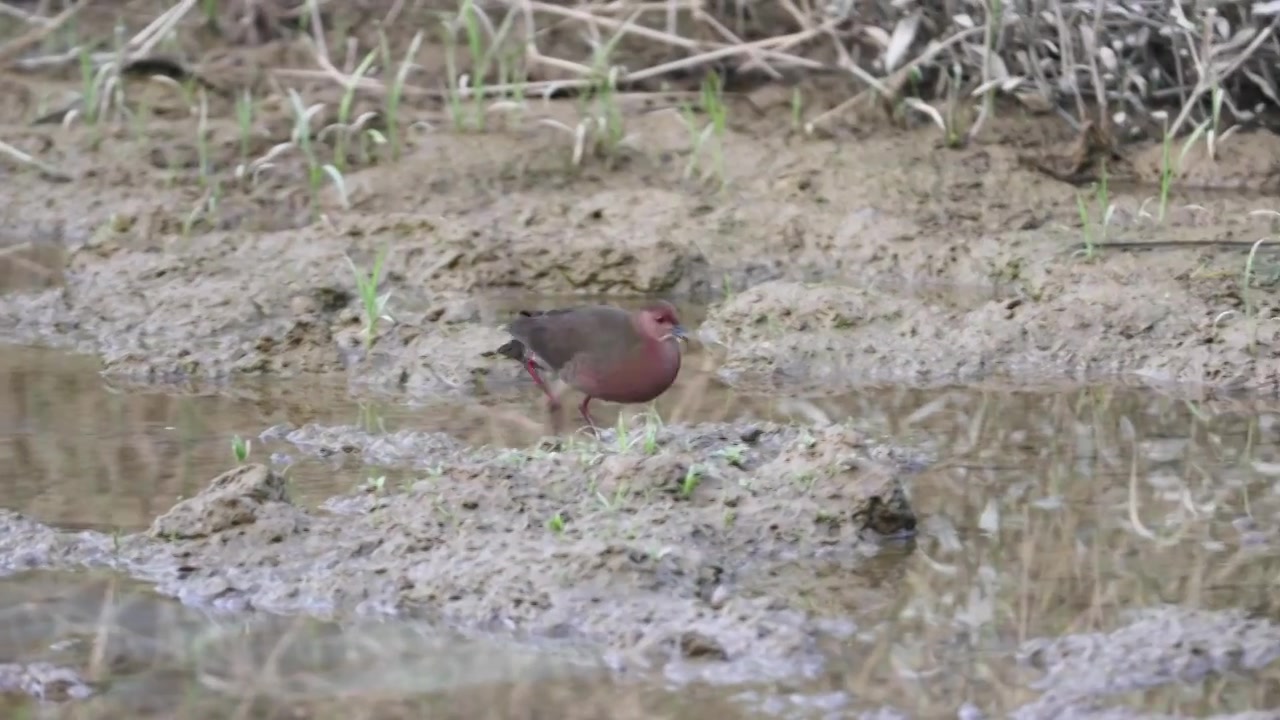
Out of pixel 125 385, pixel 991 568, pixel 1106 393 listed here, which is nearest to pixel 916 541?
pixel 991 568

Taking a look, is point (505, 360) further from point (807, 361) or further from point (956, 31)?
point (956, 31)

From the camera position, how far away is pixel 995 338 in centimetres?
664

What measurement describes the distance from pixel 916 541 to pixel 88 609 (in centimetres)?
183

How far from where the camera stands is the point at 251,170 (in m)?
8.99

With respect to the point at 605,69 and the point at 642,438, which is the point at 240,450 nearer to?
the point at 642,438

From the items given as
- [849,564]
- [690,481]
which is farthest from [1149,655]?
[690,481]

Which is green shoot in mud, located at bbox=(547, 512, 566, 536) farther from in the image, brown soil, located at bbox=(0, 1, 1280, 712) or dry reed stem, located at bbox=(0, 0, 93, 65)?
dry reed stem, located at bbox=(0, 0, 93, 65)

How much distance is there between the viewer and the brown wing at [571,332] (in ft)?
18.3

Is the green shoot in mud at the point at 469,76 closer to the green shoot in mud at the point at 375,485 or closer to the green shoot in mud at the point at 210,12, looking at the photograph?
the green shoot in mud at the point at 210,12

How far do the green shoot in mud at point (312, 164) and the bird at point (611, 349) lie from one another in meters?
2.86

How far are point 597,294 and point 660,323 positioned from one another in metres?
2.12

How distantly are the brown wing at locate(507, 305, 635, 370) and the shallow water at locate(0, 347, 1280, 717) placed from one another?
252mm

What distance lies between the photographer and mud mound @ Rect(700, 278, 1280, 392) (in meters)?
6.43

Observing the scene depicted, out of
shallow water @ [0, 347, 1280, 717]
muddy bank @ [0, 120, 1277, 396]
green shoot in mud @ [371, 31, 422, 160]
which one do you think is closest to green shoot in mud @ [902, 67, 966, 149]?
muddy bank @ [0, 120, 1277, 396]
